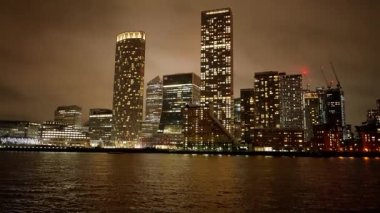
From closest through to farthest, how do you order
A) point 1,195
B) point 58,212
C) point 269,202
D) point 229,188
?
point 58,212
point 269,202
point 1,195
point 229,188

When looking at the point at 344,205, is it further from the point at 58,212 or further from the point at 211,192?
the point at 58,212

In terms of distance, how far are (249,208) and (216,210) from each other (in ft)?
11.5

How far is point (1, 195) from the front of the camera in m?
43.7

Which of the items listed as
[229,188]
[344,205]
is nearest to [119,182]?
[229,188]

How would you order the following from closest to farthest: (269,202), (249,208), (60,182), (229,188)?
1. (249,208)
2. (269,202)
3. (229,188)
4. (60,182)

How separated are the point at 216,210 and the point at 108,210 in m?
9.76

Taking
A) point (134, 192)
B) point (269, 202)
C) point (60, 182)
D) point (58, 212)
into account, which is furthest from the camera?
point (60, 182)

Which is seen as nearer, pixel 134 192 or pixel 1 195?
pixel 1 195

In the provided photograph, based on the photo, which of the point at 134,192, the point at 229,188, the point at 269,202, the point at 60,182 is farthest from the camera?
the point at 60,182

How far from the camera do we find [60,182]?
58.6 meters

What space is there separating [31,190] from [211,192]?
2220cm

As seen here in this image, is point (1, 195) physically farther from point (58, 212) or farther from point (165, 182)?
point (165, 182)

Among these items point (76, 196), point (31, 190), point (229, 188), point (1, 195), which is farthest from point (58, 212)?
point (229, 188)

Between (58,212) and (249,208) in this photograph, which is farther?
(249,208)
